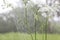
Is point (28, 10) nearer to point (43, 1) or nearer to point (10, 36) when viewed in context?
point (43, 1)

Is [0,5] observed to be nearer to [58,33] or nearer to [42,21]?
[42,21]

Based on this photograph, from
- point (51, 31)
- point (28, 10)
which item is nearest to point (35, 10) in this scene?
point (28, 10)

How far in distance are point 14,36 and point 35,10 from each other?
244mm

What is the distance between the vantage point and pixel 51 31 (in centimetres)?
88

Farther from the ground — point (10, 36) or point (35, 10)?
point (35, 10)

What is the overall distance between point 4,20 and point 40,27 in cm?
26

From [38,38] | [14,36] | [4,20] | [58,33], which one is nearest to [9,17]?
[4,20]

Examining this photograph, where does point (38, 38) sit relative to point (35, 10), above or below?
below

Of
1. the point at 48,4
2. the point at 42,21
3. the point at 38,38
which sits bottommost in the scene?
the point at 38,38

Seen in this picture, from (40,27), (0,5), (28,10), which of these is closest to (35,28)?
(40,27)

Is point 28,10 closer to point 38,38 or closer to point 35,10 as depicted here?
point 35,10

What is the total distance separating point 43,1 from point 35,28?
0.20 m

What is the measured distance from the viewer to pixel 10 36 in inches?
35.5

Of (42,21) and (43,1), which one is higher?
(43,1)
